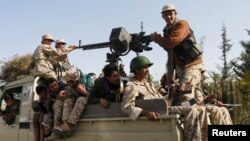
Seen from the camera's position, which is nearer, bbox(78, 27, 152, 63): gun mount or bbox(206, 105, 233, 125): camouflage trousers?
bbox(206, 105, 233, 125): camouflage trousers

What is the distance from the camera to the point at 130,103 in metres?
4.75

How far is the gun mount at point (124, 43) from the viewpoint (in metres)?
6.10

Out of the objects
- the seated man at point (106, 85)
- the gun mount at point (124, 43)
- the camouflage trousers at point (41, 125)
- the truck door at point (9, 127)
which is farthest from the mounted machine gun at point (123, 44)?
the truck door at point (9, 127)

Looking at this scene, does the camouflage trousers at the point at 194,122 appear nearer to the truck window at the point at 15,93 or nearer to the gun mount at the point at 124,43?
the gun mount at the point at 124,43

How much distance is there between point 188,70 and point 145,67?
0.70m

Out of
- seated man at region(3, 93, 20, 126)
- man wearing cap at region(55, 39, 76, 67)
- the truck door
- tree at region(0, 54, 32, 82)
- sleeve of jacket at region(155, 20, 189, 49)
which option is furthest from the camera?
tree at region(0, 54, 32, 82)

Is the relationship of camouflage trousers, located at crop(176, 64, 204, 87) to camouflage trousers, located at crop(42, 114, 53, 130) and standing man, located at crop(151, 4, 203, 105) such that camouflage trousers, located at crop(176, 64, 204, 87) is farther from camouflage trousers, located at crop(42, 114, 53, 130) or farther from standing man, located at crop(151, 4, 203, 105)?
camouflage trousers, located at crop(42, 114, 53, 130)

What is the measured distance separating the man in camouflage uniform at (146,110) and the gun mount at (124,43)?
1028mm

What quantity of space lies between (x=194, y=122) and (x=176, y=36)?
133 cm

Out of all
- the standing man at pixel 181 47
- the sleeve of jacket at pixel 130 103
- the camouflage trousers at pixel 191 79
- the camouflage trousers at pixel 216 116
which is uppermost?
the standing man at pixel 181 47

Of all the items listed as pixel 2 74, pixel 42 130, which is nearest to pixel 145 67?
pixel 42 130

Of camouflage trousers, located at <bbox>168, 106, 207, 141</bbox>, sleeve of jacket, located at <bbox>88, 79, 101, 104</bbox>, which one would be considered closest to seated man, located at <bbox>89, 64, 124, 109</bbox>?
sleeve of jacket, located at <bbox>88, 79, 101, 104</bbox>

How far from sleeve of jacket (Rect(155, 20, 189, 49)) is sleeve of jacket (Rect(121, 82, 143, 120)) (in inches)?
30.1

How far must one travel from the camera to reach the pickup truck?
440 centimetres
